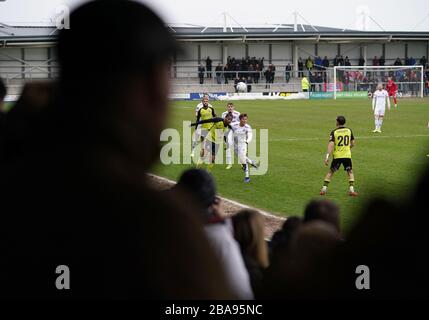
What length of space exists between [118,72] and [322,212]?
251cm

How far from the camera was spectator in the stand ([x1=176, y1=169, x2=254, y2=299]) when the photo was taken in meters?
3.35

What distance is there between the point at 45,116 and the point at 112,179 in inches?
15.3

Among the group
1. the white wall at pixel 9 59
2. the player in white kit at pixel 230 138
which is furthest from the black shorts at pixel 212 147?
the white wall at pixel 9 59

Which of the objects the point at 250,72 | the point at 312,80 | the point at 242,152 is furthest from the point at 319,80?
the point at 242,152

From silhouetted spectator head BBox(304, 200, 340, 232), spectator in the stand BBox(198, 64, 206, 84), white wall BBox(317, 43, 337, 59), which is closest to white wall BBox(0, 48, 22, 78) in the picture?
spectator in the stand BBox(198, 64, 206, 84)

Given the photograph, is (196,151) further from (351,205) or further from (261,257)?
(261,257)

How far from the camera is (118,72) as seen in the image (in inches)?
76.9

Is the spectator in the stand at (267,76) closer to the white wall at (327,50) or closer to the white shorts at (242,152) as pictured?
the white wall at (327,50)

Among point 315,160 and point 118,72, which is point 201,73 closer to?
point 315,160

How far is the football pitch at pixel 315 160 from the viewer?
15.9 m

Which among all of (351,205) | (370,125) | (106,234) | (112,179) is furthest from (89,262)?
(370,125)

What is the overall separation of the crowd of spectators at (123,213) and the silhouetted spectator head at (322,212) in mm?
2068

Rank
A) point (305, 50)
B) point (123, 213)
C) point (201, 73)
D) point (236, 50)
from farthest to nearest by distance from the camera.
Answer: point (305, 50) < point (236, 50) < point (201, 73) < point (123, 213)

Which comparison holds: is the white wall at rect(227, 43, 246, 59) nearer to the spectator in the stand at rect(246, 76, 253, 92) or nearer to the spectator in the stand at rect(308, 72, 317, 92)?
the spectator in the stand at rect(246, 76, 253, 92)
